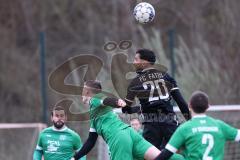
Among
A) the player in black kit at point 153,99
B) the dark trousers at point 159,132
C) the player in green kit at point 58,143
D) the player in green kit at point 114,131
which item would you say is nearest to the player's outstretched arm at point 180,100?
the player in black kit at point 153,99

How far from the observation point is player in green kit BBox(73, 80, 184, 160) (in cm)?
898

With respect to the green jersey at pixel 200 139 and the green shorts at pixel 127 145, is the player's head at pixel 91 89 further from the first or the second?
the green jersey at pixel 200 139

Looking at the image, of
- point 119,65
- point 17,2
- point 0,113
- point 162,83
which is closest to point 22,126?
point 119,65

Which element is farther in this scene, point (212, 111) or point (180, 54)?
point (180, 54)

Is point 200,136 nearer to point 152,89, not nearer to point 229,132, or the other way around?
point 229,132

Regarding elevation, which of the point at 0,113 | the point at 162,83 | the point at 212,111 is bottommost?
the point at 0,113

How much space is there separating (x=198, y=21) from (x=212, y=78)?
5761 mm

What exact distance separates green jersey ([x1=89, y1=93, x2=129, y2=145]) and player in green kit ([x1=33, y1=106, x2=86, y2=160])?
162cm

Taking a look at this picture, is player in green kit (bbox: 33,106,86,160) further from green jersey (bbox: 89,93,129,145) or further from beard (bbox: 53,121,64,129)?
green jersey (bbox: 89,93,129,145)

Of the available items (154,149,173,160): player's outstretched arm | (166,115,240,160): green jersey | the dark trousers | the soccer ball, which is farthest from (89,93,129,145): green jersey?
the soccer ball

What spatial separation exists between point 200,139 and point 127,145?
5.31 ft

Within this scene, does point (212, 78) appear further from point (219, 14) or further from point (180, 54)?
point (219, 14)

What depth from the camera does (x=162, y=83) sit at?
948 cm

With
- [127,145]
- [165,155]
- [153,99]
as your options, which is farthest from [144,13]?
[165,155]
